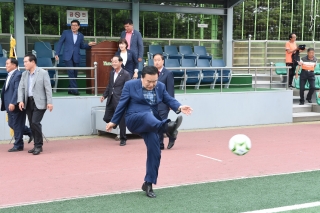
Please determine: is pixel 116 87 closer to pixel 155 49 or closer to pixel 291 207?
pixel 291 207

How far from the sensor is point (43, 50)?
51.0ft

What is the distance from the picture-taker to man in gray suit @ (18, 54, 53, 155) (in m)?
10.1

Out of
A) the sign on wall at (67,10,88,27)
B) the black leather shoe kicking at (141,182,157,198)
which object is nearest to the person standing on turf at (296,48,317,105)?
the sign on wall at (67,10,88,27)

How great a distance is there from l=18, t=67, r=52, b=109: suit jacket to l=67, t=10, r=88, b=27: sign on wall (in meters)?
6.41

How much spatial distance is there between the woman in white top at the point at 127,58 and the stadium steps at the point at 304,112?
6002mm

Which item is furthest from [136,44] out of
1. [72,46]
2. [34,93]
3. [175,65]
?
[34,93]

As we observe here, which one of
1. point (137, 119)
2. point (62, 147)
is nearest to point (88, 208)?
point (137, 119)

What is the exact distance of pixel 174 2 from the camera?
1777 centimetres

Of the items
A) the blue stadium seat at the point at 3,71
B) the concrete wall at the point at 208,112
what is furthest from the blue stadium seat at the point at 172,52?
the blue stadium seat at the point at 3,71

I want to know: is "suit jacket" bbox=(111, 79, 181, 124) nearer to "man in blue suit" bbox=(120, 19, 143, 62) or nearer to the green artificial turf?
the green artificial turf

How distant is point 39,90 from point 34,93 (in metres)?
0.11

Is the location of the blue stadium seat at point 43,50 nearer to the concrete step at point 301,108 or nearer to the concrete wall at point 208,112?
the concrete wall at point 208,112

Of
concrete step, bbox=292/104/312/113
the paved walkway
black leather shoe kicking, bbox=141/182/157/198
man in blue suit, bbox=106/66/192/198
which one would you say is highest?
man in blue suit, bbox=106/66/192/198

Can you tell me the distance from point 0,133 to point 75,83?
2.43 metres
